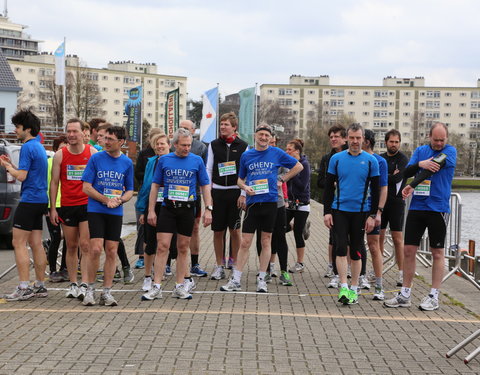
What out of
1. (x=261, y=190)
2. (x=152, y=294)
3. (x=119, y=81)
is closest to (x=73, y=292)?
(x=152, y=294)

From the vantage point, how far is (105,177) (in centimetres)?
828

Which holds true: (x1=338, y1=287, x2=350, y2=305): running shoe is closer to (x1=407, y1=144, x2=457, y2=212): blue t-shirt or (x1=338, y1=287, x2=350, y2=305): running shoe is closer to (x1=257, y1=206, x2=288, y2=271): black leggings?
(x1=407, y1=144, x2=457, y2=212): blue t-shirt

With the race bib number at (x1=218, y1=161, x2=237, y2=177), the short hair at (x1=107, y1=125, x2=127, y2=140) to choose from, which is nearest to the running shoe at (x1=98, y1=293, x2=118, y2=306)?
the short hair at (x1=107, y1=125, x2=127, y2=140)

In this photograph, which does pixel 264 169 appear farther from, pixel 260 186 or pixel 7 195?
pixel 7 195

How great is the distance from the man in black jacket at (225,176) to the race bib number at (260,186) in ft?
2.92

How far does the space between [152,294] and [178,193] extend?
1.15 metres

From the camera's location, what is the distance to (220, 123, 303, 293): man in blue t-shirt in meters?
9.38

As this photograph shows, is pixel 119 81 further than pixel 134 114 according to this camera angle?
Yes

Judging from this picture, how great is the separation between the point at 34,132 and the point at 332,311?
12.6 ft

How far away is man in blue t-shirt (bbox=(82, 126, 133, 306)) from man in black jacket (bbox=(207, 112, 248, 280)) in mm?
2239

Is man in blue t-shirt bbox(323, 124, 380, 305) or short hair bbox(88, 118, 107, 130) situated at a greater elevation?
short hair bbox(88, 118, 107, 130)

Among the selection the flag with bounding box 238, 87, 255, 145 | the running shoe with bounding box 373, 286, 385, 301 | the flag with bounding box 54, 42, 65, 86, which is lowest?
the running shoe with bounding box 373, 286, 385, 301

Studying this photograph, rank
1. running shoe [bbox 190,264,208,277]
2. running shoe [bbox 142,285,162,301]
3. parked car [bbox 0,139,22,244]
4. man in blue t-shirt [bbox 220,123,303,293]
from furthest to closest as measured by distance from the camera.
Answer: parked car [bbox 0,139,22,244], running shoe [bbox 190,264,208,277], man in blue t-shirt [bbox 220,123,303,293], running shoe [bbox 142,285,162,301]

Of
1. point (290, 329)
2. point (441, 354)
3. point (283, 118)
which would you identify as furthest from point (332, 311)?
point (283, 118)
